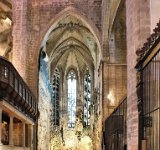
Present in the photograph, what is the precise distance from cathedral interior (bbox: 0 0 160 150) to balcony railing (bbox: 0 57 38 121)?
0.03m

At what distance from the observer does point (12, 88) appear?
15.8 meters

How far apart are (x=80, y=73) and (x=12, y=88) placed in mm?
25670

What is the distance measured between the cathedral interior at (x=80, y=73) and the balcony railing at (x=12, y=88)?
1.3 inches

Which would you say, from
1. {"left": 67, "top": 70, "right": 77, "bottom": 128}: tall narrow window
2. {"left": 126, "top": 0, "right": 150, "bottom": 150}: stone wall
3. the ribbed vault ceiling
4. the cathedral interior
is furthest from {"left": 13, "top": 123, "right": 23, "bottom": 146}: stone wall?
{"left": 67, "top": 70, "right": 77, "bottom": 128}: tall narrow window

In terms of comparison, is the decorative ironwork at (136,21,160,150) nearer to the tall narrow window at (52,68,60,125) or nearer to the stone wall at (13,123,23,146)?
the stone wall at (13,123,23,146)

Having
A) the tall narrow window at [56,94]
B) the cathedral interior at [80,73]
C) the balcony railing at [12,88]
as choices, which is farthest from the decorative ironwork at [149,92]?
the tall narrow window at [56,94]

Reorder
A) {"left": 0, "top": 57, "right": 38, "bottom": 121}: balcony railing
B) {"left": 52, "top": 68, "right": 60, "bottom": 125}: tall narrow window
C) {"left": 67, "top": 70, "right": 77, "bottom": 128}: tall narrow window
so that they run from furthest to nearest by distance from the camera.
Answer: {"left": 67, "top": 70, "right": 77, "bottom": 128}: tall narrow window < {"left": 52, "top": 68, "right": 60, "bottom": 125}: tall narrow window < {"left": 0, "top": 57, "right": 38, "bottom": 121}: balcony railing

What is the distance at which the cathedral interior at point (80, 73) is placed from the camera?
9.80 meters

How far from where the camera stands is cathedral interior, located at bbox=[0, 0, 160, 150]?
32.1 ft

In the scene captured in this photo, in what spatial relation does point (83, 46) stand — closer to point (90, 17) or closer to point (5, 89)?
point (90, 17)

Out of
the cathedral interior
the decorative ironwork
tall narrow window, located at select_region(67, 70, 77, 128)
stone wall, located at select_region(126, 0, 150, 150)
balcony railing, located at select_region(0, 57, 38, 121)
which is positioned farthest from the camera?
tall narrow window, located at select_region(67, 70, 77, 128)

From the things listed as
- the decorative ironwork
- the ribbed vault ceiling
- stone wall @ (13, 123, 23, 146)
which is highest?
the ribbed vault ceiling

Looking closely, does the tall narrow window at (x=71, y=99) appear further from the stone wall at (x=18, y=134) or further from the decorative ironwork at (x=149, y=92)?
the decorative ironwork at (x=149, y=92)

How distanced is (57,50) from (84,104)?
7435mm
